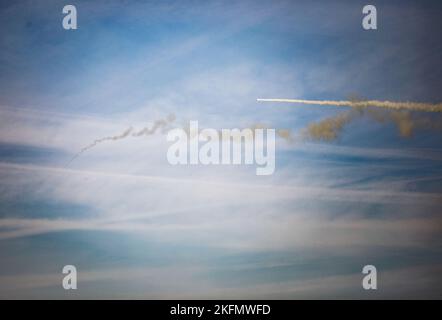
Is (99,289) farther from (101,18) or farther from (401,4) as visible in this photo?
(401,4)

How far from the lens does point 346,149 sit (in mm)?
7707

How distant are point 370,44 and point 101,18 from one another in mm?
2888
